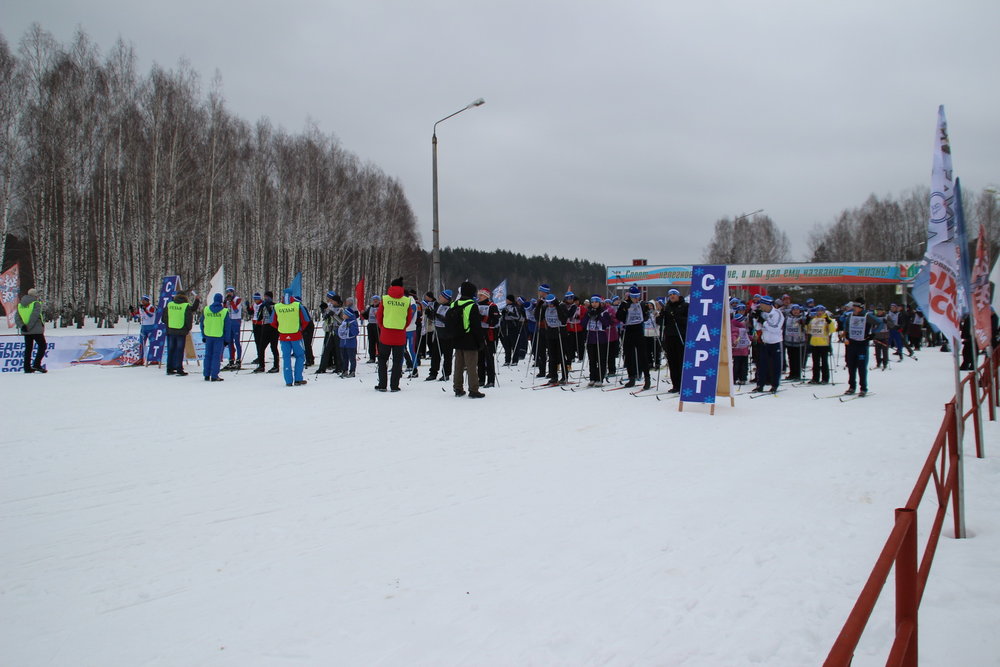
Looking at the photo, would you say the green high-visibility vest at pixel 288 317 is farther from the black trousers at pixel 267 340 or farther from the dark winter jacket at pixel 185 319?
the dark winter jacket at pixel 185 319

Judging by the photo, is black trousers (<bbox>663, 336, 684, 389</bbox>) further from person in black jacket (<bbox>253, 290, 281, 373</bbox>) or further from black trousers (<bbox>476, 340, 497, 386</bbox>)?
person in black jacket (<bbox>253, 290, 281, 373</bbox>)

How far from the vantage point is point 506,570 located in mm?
3498

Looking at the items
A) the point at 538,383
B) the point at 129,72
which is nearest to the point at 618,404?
the point at 538,383

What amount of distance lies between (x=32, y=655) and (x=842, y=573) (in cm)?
435

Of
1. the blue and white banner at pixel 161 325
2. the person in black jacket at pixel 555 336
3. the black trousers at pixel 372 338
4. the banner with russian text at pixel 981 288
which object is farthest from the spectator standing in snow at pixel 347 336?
the banner with russian text at pixel 981 288

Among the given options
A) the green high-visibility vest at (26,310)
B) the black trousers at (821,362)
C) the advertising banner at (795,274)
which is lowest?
the black trousers at (821,362)

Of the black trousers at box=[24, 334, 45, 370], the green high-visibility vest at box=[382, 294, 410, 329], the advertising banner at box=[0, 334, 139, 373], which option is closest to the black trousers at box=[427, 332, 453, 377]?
the green high-visibility vest at box=[382, 294, 410, 329]

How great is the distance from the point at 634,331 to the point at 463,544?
846 cm

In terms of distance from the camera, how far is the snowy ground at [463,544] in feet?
9.16

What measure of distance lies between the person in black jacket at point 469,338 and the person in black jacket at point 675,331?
11.9 ft

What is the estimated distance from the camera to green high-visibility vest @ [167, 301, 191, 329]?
42.9 ft

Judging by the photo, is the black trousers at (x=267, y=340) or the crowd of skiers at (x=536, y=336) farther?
the black trousers at (x=267, y=340)

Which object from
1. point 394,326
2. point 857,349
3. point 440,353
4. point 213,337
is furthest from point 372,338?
point 857,349

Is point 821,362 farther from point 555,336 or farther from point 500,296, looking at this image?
point 500,296
